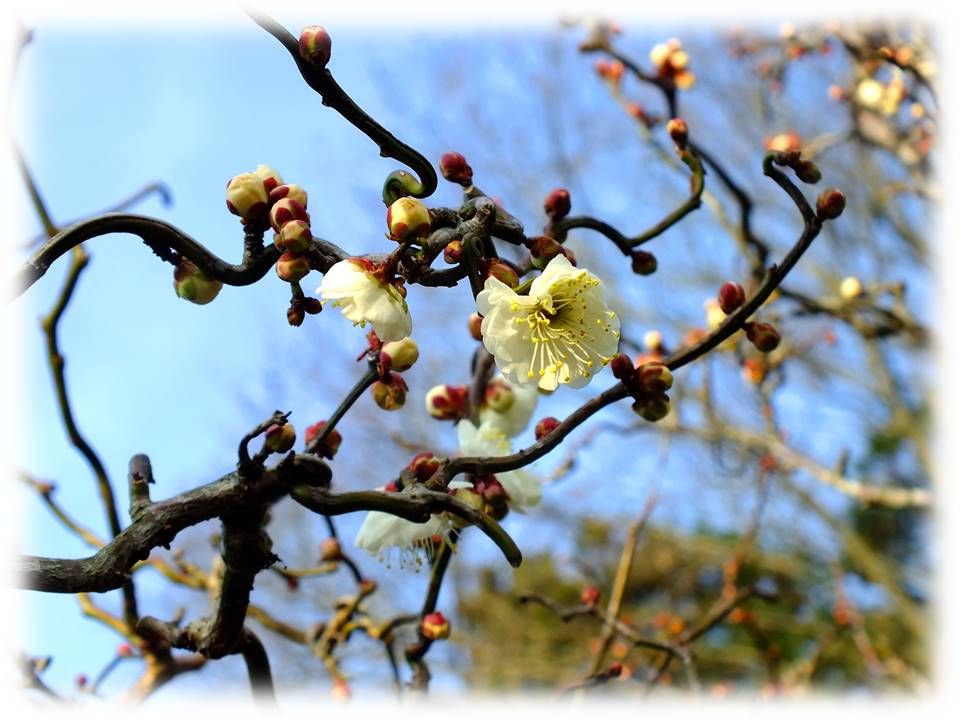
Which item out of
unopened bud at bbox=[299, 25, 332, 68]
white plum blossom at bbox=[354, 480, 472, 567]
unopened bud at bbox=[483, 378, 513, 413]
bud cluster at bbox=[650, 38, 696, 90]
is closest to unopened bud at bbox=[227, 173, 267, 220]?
unopened bud at bbox=[299, 25, 332, 68]

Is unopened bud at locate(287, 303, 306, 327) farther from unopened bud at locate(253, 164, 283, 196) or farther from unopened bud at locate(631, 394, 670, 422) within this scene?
unopened bud at locate(631, 394, 670, 422)

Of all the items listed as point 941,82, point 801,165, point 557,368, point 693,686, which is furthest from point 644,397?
point 941,82

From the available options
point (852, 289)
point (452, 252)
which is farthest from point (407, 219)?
point (852, 289)

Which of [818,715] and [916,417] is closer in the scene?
[818,715]

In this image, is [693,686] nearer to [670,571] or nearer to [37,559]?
[37,559]

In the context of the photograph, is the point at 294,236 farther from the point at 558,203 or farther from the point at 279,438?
the point at 558,203

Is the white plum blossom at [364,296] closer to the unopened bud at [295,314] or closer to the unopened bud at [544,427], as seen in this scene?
the unopened bud at [295,314]

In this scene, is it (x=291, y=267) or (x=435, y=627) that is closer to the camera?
(x=291, y=267)
